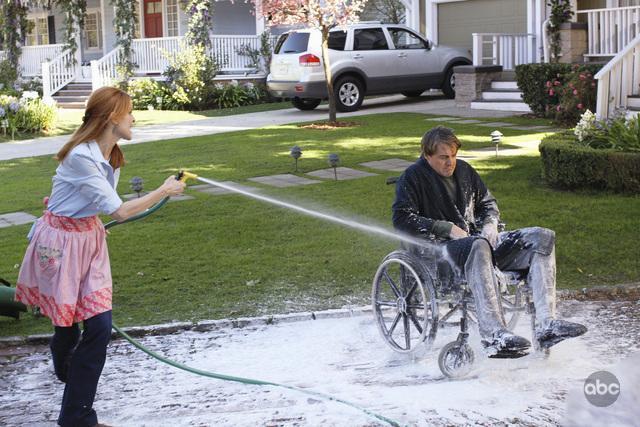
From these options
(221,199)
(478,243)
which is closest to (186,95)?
(221,199)

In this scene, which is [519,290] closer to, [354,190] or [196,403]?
[196,403]

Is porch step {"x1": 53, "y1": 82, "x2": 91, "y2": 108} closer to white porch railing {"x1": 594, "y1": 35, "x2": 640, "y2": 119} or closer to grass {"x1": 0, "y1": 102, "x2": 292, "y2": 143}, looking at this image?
grass {"x1": 0, "y1": 102, "x2": 292, "y2": 143}

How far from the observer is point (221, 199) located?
11523 mm

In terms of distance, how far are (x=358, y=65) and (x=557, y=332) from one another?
1623 centimetres

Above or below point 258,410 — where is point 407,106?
above

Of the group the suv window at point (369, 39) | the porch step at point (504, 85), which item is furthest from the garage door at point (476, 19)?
the suv window at point (369, 39)

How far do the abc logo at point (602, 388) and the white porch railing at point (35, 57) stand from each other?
27528 millimetres

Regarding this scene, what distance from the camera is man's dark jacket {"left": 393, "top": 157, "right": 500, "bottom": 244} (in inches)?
228

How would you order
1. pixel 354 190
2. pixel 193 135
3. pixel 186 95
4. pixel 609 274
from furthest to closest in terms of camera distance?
1. pixel 186 95
2. pixel 193 135
3. pixel 354 190
4. pixel 609 274

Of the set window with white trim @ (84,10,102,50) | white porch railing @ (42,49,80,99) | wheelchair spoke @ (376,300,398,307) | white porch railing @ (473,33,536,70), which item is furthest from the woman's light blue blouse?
window with white trim @ (84,10,102,50)

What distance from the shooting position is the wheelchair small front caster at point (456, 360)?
5430 millimetres

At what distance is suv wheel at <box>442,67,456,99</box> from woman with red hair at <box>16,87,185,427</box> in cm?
1836

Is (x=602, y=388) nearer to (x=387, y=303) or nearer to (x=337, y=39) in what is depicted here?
(x=387, y=303)

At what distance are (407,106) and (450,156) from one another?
15.7 m
